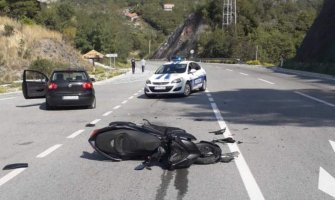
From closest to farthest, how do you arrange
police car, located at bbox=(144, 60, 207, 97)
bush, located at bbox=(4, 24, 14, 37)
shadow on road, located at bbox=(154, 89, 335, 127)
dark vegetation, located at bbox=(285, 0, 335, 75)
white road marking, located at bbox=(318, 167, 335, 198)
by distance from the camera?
white road marking, located at bbox=(318, 167, 335, 198)
shadow on road, located at bbox=(154, 89, 335, 127)
police car, located at bbox=(144, 60, 207, 97)
bush, located at bbox=(4, 24, 14, 37)
dark vegetation, located at bbox=(285, 0, 335, 75)

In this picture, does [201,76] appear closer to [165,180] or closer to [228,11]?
[165,180]

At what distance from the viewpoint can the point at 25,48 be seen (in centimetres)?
4525

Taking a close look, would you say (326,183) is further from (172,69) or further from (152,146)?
(172,69)

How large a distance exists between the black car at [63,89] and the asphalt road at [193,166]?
692 millimetres

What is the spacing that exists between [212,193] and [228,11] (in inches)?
4450

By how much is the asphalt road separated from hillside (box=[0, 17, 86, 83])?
27352mm

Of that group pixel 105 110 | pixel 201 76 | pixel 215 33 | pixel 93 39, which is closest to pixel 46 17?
pixel 93 39

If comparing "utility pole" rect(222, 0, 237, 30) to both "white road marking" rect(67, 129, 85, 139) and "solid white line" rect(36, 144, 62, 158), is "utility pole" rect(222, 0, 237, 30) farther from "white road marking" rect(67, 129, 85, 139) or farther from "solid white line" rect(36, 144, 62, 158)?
"solid white line" rect(36, 144, 62, 158)

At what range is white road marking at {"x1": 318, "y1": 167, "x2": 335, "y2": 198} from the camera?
638 cm

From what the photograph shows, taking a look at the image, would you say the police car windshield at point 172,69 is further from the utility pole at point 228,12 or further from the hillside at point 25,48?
the utility pole at point 228,12

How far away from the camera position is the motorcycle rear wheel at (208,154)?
26.3 ft

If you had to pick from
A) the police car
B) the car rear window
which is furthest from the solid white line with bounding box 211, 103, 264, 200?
the police car

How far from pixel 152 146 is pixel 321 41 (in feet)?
149

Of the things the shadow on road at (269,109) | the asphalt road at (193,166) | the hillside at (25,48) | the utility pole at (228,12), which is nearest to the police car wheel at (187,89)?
the shadow on road at (269,109)
